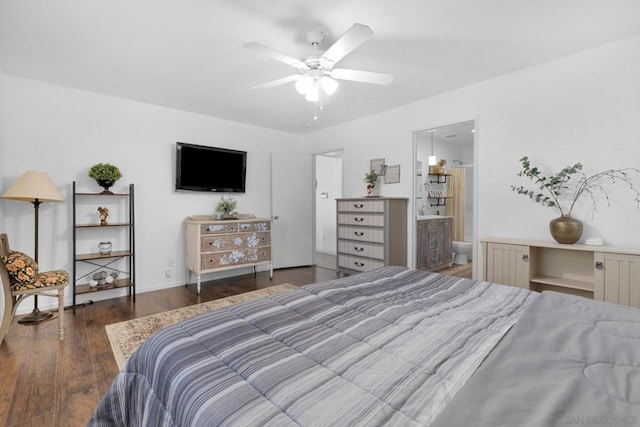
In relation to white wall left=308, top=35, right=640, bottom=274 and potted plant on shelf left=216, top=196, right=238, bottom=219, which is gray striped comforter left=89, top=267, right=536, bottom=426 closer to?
white wall left=308, top=35, right=640, bottom=274

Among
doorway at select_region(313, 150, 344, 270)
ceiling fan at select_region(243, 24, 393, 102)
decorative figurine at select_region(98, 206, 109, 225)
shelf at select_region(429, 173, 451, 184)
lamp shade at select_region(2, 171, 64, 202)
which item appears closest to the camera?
ceiling fan at select_region(243, 24, 393, 102)

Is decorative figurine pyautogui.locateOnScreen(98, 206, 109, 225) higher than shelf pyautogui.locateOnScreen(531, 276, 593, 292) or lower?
higher

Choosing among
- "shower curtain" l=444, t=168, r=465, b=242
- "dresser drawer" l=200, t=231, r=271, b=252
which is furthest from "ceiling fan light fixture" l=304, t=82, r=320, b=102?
"shower curtain" l=444, t=168, r=465, b=242

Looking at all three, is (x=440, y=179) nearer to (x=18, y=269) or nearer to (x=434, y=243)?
(x=434, y=243)

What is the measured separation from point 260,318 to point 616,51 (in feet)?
11.6

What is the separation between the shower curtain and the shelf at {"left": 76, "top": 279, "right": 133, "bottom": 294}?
5.73 metres

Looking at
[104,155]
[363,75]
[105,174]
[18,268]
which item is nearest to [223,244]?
[105,174]

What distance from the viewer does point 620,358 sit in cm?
96

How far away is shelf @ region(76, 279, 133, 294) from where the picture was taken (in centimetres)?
324

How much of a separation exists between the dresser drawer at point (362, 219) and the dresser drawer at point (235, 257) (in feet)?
4.13

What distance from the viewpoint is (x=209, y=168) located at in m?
4.38

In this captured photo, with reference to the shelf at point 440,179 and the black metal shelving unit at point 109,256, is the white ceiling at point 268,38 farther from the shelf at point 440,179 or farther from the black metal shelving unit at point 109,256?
the shelf at point 440,179

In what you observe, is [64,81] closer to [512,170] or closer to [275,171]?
[275,171]

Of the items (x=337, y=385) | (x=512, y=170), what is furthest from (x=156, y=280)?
(x=512, y=170)
